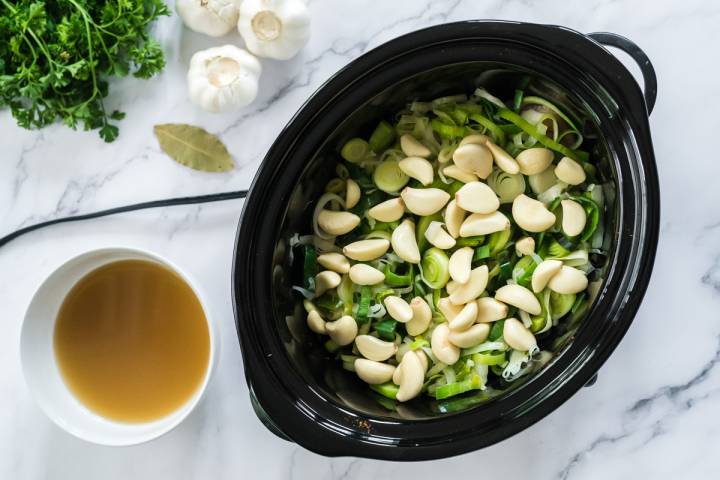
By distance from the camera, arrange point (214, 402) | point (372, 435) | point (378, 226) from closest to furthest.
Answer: point (372, 435) → point (378, 226) → point (214, 402)

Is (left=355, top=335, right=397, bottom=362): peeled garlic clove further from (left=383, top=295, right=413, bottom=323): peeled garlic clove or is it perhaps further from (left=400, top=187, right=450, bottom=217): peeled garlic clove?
(left=400, top=187, right=450, bottom=217): peeled garlic clove

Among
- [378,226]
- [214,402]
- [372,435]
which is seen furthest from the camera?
[214,402]

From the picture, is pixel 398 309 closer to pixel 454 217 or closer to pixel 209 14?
pixel 454 217

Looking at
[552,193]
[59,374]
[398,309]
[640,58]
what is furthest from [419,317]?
[59,374]

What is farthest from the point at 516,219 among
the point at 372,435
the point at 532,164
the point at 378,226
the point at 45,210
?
the point at 45,210

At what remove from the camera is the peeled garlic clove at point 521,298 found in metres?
0.99

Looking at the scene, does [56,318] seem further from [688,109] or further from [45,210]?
[688,109]

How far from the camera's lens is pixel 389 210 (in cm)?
104

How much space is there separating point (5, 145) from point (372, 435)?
0.72m

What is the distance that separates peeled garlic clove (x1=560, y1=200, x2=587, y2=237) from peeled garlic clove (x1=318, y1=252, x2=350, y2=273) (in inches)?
11.2

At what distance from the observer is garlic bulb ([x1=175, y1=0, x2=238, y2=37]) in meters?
1.11

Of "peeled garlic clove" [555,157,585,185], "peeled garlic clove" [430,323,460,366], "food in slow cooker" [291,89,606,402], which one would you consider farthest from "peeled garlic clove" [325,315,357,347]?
"peeled garlic clove" [555,157,585,185]

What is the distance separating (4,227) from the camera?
122cm

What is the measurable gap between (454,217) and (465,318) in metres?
0.13
